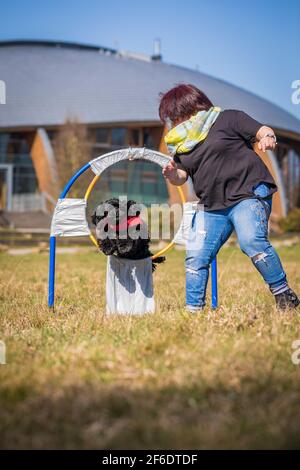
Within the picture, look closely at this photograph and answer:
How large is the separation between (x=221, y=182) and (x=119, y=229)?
819 millimetres

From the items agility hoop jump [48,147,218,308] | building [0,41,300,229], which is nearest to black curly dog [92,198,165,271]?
agility hoop jump [48,147,218,308]

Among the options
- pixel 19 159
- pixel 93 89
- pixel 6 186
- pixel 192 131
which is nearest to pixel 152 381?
pixel 192 131

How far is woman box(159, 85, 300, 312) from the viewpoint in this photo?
3854 mm

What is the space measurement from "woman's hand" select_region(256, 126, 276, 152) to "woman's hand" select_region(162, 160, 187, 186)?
26.5 inches

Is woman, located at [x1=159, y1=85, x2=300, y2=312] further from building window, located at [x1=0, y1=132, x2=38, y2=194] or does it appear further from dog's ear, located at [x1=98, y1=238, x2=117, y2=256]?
building window, located at [x1=0, y1=132, x2=38, y2=194]

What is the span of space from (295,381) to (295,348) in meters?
0.49

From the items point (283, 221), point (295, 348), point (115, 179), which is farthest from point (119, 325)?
point (115, 179)

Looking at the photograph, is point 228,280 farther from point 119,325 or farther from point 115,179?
point 115,179

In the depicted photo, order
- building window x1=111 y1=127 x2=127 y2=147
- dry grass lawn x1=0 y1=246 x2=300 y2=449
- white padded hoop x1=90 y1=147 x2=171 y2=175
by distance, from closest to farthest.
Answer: dry grass lawn x1=0 y1=246 x2=300 y2=449
white padded hoop x1=90 y1=147 x2=171 y2=175
building window x1=111 y1=127 x2=127 y2=147

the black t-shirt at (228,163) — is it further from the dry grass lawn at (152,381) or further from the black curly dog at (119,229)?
the dry grass lawn at (152,381)

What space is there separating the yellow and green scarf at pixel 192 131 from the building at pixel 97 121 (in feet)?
89.2

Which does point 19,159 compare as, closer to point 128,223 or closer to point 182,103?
point 128,223

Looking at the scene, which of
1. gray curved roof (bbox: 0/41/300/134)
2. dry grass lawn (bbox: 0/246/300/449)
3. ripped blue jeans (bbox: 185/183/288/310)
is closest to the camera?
dry grass lawn (bbox: 0/246/300/449)

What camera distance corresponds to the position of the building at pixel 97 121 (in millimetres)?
34031
